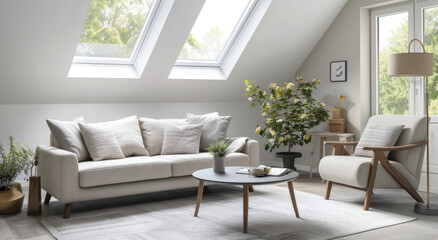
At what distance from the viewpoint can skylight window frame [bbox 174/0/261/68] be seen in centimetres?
612

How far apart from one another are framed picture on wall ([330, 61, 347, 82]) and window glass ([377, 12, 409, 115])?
455mm

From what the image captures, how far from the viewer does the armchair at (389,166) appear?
4.37 metres

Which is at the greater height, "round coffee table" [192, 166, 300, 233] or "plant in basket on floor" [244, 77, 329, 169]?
"plant in basket on floor" [244, 77, 329, 169]

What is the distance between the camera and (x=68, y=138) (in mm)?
4586

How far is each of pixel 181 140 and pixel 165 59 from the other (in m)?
1.13

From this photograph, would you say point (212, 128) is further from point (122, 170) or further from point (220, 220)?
point (220, 220)

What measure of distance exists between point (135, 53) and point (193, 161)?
178cm

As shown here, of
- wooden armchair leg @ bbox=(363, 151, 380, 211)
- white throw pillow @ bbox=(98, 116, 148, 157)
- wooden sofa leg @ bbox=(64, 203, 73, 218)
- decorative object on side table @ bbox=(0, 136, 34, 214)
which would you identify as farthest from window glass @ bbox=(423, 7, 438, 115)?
decorative object on side table @ bbox=(0, 136, 34, 214)

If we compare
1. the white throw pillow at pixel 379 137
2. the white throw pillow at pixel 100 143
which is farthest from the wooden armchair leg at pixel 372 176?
the white throw pillow at pixel 100 143

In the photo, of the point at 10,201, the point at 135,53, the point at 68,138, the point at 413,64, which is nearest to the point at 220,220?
the point at 68,138

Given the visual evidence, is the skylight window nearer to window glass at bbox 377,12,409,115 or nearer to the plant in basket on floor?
the plant in basket on floor

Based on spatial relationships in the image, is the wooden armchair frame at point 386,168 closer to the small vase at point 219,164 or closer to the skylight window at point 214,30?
the small vase at point 219,164

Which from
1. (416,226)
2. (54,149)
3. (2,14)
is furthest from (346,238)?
(2,14)

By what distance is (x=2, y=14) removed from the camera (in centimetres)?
439
